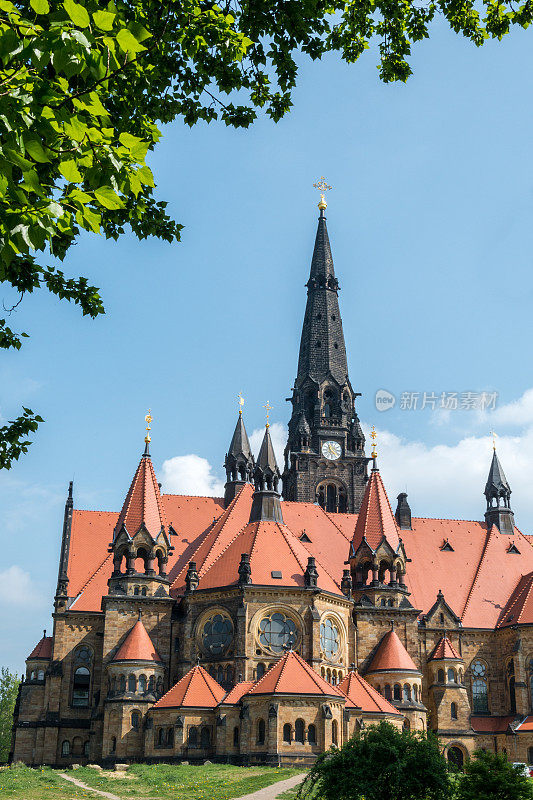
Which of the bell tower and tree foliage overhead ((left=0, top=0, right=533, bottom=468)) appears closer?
tree foliage overhead ((left=0, top=0, right=533, bottom=468))

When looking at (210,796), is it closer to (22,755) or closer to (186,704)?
(186,704)

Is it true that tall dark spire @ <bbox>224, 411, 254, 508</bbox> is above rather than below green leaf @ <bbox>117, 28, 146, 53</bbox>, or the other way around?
above

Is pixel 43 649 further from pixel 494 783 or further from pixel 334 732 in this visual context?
pixel 494 783

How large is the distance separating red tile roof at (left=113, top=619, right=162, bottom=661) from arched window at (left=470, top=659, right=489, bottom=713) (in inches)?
923

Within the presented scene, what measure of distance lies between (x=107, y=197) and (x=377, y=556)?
173ft

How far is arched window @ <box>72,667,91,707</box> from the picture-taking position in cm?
5487

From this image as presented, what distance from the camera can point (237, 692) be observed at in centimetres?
4775

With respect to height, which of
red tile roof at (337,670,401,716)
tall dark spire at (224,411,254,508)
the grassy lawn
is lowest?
the grassy lawn

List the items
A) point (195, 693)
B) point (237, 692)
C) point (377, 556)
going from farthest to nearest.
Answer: point (377, 556) < point (195, 693) < point (237, 692)

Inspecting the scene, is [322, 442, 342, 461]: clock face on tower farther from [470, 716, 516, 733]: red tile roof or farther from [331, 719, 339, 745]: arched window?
[331, 719, 339, 745]: arched window

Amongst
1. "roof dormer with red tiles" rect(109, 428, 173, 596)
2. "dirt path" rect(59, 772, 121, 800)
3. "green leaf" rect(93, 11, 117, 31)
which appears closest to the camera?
"green leaf" rect(93, 11, 117, 31)

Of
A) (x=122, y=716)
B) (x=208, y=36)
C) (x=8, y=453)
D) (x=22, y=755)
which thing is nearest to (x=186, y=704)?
(x=122, y=716)

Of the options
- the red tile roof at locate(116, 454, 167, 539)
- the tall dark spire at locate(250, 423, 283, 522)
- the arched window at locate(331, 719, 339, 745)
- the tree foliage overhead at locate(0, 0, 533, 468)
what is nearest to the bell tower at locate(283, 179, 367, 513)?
the tall dark spire at locate(250, 423, 283, 522)

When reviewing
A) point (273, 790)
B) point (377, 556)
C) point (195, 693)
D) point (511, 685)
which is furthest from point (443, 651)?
point (273, 790)
